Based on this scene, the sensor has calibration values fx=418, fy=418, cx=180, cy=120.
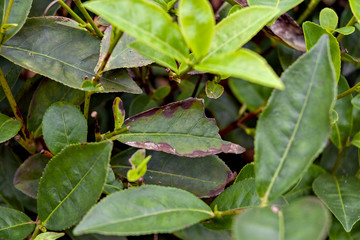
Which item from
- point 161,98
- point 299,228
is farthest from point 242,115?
point 299,228

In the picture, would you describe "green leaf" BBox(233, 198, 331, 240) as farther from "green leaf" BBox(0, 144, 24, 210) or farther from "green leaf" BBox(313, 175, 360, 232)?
"green leaf" BBox(0, 144, 24, 210)

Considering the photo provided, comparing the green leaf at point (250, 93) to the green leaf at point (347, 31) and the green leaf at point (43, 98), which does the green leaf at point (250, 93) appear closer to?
the green leaf at point (347, 31)

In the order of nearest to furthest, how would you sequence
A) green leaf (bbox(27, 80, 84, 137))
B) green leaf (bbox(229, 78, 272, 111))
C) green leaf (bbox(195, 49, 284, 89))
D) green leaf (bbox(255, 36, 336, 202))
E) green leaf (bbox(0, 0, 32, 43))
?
green leaf (bbox(195, 49, 284, 89))
green leaf (bbox(255, 36, 336, 202))
green leaf (bbox(0, 0, 32, 43))
green leaf (bbox(27, 80, 84, 137))
green leaf (bbox(229, 78, 272, 111))

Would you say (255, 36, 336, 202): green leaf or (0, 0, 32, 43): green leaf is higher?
(0, 0, 32, 43): green leaf

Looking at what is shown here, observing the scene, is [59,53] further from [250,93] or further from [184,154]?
[250,93]

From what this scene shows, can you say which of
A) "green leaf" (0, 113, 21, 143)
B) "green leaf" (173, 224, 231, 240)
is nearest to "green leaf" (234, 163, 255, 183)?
"green leaf" (173, 224, 231, 240)

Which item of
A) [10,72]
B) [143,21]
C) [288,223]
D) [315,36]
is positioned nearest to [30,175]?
[10,72]
